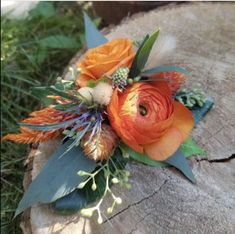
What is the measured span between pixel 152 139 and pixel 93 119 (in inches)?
5.6

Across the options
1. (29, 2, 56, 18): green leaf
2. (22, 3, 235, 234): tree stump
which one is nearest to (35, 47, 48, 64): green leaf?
(29, 2, 56, 18): green leaf

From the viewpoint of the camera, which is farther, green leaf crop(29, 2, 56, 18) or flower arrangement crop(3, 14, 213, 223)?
green leaf crop(29, 2, 56, 18)

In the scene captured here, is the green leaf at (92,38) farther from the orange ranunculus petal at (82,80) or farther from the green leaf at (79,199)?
the green leaf at (79,199)

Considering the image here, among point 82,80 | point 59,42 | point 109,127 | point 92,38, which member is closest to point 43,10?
point 59,42

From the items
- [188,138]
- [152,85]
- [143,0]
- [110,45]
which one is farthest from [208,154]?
[143,0]

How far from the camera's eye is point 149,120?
1.07 m

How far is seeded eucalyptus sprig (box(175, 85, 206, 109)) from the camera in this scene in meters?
1.19

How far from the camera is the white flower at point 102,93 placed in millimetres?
1086

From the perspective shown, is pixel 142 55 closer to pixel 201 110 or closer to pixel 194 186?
pixel 201 110

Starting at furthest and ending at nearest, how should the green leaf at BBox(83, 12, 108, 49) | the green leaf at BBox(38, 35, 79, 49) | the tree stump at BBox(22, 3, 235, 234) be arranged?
1. the green leaf at BBox(38, 35, 79, 49)
2. the green leaf at BBox(83, 12, 108, 49)
3. the tree stump at BBox(22, 3, 235, 234)

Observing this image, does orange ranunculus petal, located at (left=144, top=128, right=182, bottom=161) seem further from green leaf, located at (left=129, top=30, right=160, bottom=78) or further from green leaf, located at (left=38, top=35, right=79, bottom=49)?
green leaf, located at (left=38, top=35, right=79, bottom=49)

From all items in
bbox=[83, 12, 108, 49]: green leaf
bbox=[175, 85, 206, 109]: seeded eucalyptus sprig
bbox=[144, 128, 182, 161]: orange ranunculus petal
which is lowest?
bbox=[175, 85, 206, 109]: seeded eucalyptus sprig

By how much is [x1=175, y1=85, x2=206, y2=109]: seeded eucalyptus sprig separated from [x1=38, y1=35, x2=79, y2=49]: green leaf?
94cm

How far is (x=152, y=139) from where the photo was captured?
1.08 metres
